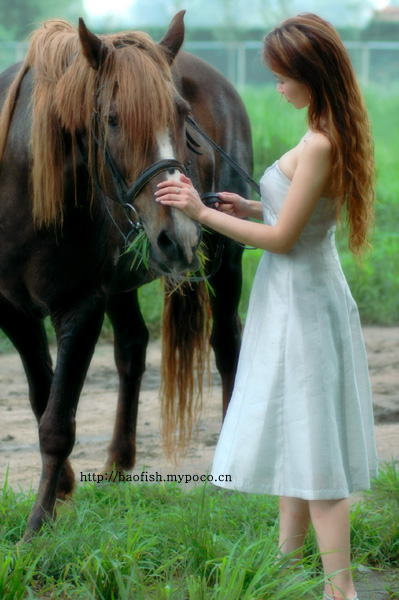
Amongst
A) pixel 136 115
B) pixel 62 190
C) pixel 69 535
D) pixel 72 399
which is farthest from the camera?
pixel 72 399

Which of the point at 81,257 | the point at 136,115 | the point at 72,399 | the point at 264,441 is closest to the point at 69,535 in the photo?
the point at 72,399

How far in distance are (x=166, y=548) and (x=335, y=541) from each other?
590 millimetres

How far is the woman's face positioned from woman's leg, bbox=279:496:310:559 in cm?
120

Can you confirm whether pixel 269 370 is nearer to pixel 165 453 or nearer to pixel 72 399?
pixel 72 399

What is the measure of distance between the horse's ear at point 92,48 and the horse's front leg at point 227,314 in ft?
5.00

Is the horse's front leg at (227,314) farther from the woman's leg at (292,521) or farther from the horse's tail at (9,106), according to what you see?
the woman's leg at (292,521)

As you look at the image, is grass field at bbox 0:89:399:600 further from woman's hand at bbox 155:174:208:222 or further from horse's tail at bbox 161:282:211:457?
woman's hand at bbox 155:174:208:222

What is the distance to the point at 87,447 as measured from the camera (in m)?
4.21

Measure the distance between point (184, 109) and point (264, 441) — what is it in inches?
43.5

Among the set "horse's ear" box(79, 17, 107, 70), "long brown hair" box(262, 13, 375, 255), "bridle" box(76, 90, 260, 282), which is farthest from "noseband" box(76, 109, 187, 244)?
"long brown hair" box(262, 13, 375, 255)

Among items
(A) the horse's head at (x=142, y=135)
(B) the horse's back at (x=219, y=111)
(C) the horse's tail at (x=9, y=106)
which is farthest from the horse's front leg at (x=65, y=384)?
(B) the horse's back at (x=219, y=111)

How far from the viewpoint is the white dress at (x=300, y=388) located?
222 centimetres

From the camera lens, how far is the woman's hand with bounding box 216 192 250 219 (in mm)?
2629

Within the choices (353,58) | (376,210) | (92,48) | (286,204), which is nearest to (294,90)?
(286,204)
